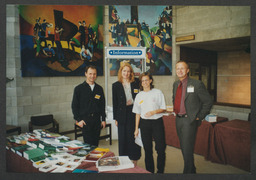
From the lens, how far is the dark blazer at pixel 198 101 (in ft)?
8.48

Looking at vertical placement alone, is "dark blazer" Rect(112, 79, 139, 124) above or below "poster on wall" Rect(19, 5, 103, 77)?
below

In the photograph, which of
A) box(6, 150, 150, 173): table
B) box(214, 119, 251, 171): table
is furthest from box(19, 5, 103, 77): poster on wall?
box(214, 119, 251, 171): table

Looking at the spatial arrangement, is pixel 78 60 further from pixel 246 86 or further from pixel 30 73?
pixel 246 86

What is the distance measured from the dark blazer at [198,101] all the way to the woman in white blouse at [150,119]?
35cm

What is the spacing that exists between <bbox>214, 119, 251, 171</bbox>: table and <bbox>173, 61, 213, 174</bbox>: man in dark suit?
0.74 metres

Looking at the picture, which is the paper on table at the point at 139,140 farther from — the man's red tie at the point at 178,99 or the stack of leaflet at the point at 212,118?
the stack of leaflet at the point at 212,118

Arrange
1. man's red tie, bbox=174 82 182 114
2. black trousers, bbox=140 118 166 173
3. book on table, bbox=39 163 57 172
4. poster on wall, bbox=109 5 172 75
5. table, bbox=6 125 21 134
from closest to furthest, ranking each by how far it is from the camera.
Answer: book on table, bbox=39 163 57 172 → black trousers, bbox=140 118 166 173 → man's red tie, bbox=174 82 182 114 → table, bbox=6 125 21 134 → poster on wall, bbox=109 5 172 75

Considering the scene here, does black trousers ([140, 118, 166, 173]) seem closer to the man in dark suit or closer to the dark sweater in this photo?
the man in dark suit

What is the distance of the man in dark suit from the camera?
2.60 meters

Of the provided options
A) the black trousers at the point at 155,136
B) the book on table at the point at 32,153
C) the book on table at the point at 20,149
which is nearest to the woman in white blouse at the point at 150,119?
the black trousers at the point at 155,136

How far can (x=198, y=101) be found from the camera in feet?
8.63

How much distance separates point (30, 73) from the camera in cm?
353

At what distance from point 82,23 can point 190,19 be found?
2808 mm

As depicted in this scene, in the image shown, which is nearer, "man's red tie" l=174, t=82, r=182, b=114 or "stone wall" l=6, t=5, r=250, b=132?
"man's red tie" l=174, t=82, r=182, b=114
